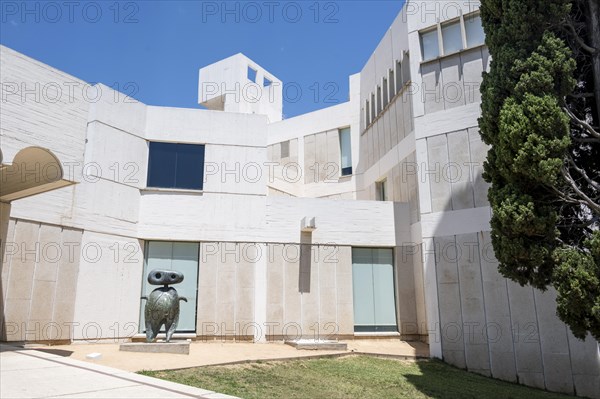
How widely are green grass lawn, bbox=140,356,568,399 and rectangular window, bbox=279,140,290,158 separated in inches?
445

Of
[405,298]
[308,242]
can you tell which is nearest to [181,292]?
[308,242]

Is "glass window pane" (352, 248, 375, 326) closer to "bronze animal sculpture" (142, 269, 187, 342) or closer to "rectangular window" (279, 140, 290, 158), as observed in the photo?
"bronze animal sculpture" (142, 269, 187, 342)

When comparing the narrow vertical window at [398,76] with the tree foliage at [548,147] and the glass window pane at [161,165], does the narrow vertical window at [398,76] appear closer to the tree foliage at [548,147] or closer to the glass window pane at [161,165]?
the tree foliage at [548,147]

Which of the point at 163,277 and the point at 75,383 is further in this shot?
the point at 163,277

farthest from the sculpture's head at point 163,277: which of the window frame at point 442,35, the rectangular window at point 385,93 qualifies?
the rectangular window at point 385,93

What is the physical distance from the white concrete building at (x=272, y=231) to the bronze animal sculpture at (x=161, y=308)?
2.93 m

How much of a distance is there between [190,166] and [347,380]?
8700 millimetres

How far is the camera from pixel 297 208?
14805 millimetres

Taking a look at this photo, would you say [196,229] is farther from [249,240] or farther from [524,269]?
[524,269]

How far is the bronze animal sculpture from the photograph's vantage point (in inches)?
412

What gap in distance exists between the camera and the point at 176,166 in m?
14.7

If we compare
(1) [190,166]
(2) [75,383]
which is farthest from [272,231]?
(2) [75,383]

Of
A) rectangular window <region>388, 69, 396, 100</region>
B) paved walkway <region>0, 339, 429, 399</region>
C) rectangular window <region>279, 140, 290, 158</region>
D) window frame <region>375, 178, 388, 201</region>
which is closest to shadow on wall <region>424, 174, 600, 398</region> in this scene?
paved walkway <region>0, 339, 429, 399</region>

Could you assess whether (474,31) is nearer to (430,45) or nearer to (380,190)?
(430,45)
